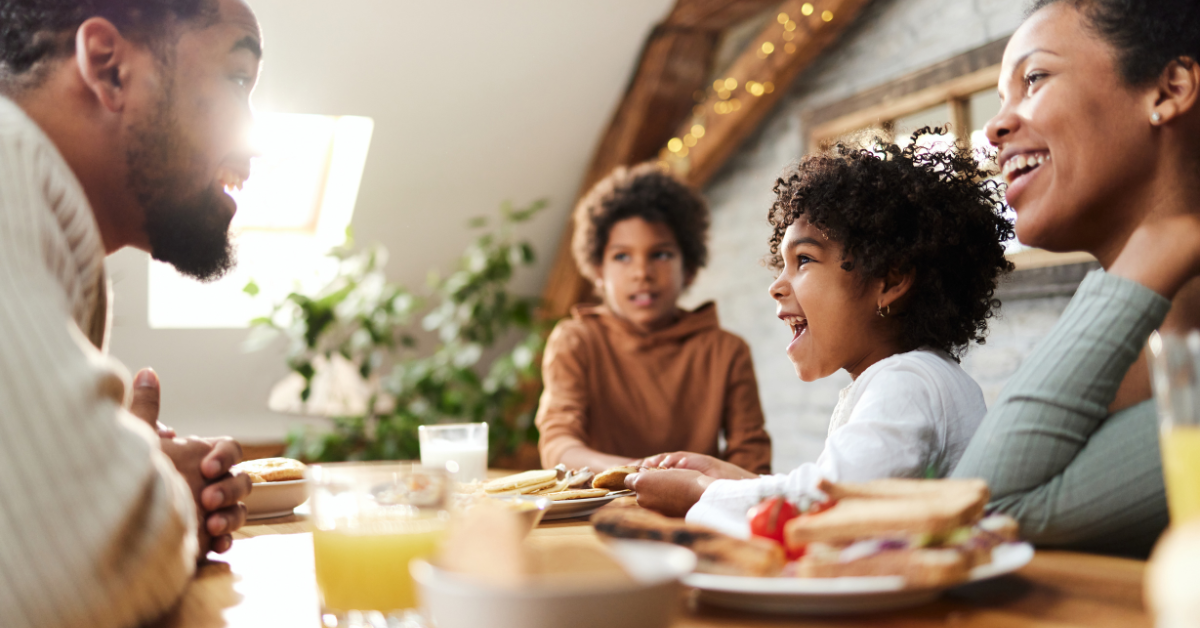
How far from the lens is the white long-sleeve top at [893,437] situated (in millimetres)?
1004

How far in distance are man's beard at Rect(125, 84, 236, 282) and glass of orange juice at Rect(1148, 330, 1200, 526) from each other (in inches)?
42.3

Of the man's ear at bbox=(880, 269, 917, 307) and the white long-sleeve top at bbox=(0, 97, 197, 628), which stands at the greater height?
the man's ear at bbox=(880, 269, 917, 307)

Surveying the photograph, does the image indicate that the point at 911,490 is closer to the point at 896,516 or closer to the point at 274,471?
the point at 896,516

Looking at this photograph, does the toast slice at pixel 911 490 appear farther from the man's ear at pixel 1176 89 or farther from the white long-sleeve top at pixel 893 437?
the man's ear at pixel 1176 89

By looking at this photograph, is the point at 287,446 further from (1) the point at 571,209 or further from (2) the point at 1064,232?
(2) the point at 1064,232

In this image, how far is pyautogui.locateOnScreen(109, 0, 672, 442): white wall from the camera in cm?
324

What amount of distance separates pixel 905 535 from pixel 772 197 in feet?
9.47

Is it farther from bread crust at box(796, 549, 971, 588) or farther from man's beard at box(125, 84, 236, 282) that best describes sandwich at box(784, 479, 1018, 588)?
man's beard at box(125, 84, 236, 282)

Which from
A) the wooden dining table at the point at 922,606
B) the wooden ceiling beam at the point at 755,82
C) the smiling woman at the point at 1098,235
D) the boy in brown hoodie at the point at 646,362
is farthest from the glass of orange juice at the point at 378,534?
the wooden ceiling beam at the point at 755,82

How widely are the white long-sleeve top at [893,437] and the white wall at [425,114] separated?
2634 millimetres

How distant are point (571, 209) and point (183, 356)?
1.88 meters

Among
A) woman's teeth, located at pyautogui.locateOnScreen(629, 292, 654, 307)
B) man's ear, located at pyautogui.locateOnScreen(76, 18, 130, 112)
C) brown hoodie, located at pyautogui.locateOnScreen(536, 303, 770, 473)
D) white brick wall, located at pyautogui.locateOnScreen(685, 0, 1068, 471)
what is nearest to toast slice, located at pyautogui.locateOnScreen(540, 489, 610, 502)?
man's ear, located at pyautogui.locateOnScreen(76, 18, 130, 112)

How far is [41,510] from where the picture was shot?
0.66m

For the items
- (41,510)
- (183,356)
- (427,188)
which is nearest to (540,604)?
(41,510)
